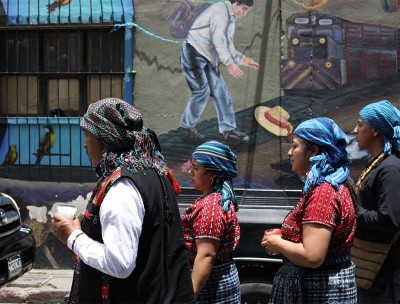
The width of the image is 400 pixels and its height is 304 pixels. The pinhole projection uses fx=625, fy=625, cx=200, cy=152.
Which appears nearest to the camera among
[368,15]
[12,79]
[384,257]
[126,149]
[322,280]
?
[126,149]

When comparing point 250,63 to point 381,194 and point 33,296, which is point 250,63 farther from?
point 381,194

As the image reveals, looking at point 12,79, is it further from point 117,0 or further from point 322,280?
point 322,280

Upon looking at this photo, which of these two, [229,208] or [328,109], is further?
[328,109]

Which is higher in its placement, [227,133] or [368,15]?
[368,15]

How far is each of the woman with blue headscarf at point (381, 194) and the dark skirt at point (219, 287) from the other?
0.85m

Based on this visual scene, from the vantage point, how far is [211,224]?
3371 millimetres

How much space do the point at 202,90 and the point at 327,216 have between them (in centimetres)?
589

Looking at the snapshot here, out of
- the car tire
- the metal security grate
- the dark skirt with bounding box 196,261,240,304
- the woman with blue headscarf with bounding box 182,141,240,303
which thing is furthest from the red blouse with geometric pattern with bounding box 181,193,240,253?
the metal security grate

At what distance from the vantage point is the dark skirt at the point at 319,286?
3076 mm

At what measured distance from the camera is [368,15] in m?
8.45

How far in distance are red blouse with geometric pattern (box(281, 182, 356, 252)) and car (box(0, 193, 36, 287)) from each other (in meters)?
3.18

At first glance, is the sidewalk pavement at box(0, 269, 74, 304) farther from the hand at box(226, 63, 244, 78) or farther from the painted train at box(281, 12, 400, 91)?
the painted train at box(281, 12, 400, 91)

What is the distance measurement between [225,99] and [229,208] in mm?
5222

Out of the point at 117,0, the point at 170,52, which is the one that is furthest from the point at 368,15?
the point at 117,0
